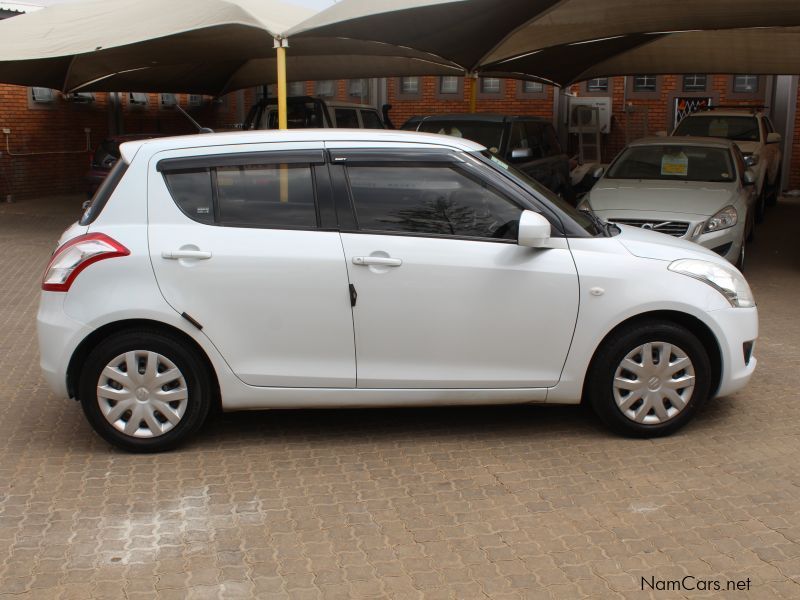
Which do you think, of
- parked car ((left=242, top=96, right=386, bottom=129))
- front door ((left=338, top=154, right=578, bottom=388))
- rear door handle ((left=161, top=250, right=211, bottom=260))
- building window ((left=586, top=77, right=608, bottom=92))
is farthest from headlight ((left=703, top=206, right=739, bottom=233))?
building window ((left=586, top=77, right=608, bottom=92))

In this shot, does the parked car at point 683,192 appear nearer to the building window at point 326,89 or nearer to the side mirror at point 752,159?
the side mirror at point 752,159

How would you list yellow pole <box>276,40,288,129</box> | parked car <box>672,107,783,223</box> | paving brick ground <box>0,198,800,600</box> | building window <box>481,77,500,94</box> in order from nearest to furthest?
paving brick ground <box>0,198,800,600</box> < yellow pole <box>276,40,288,129</box> < parked car <box>672,107,783,223</box> < building window <box>481,77,500,94</box>

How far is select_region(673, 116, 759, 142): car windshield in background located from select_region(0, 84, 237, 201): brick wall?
43.3 ft

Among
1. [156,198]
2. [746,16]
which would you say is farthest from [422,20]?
[156,198]

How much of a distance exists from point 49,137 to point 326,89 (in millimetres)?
8224

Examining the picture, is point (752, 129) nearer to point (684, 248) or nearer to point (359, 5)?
point (359, 5)

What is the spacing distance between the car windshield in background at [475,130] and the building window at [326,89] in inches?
499

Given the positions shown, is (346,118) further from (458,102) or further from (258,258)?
(258,258)

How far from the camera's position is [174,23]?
11.3 meters

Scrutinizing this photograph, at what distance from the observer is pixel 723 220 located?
9.49 meters

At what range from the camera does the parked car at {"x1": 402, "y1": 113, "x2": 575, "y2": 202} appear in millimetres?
12750

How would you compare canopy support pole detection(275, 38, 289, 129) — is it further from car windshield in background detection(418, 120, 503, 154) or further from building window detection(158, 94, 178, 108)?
building window detection(158, 94, 178, 108)

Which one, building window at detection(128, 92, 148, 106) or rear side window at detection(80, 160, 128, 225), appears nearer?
rear side window at detection(80, 160, 128, 225)

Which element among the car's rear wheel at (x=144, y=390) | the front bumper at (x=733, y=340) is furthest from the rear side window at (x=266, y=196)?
the front bumper at (x=733, y=340)
